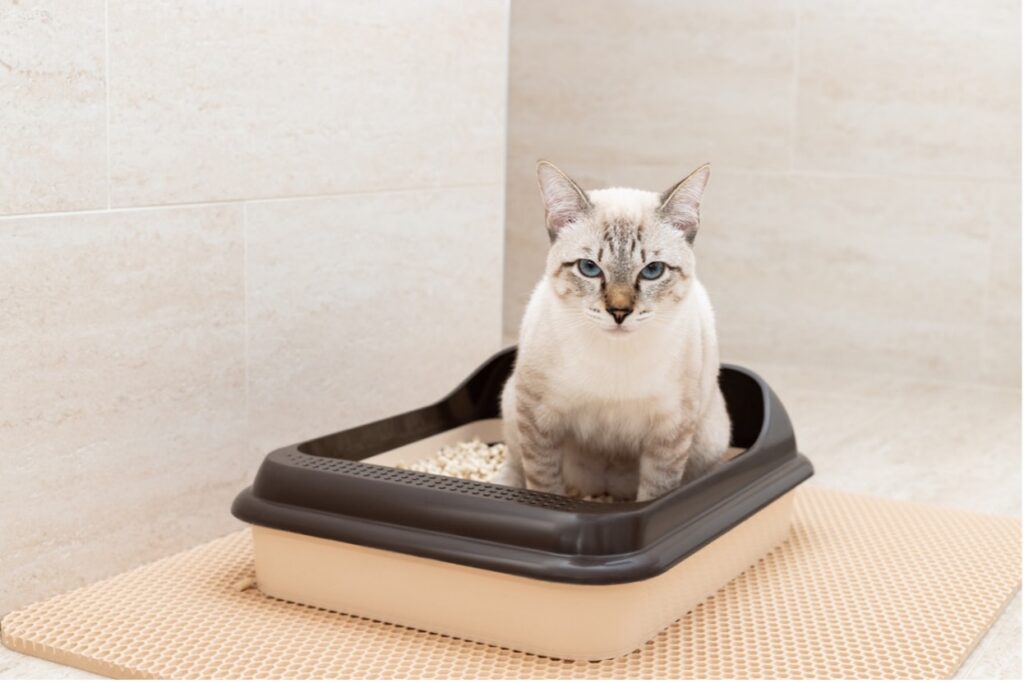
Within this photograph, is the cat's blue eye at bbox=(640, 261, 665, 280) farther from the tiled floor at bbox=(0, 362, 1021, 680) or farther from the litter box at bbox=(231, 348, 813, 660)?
the tiled floor at bbox=(0, 362, 1021, 680)

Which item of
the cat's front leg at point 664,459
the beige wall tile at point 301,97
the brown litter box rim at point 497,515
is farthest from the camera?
the beige wall tile at point 301,97

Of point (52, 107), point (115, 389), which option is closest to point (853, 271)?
point (115, 389)

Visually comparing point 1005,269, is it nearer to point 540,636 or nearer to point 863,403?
point 863,403

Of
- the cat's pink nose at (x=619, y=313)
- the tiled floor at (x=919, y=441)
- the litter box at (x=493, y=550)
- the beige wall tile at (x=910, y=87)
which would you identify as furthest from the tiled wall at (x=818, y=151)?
the cat's pink nose at (x=619, y=313)

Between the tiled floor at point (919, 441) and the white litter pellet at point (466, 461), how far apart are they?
767 millimetres

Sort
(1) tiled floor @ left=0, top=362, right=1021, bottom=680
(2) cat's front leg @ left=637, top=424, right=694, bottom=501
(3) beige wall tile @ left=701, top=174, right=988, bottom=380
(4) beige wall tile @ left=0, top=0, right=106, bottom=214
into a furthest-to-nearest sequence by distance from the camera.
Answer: (3) beige wall tile @ left=701, top=174, right=988, bottom=380, (1) tiled floor @ left=0, top=362, right=1021, bottom=680, (2) cat's front leg @ left=637, top=424, right=694, bottom=501, (4) beige wall tile @ left=0, top=0, right=106, bottom=214

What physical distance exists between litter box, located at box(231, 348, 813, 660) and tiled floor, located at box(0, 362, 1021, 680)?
0.44m

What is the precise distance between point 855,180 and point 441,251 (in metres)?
1.68

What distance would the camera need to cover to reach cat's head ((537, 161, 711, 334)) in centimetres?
178

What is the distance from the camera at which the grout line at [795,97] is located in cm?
386

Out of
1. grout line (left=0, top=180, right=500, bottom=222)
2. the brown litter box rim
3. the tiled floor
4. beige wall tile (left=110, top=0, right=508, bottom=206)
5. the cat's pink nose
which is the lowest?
the tiled floor

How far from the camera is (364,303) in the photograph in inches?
99.7

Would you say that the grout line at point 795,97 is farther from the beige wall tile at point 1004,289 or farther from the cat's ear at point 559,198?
the cat's ear at point 559,198

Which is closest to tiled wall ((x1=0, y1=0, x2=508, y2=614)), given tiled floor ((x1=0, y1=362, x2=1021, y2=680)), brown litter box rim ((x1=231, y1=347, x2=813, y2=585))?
brown litter box rim ((x1=231, y1=347, x2=813, y2=585))
